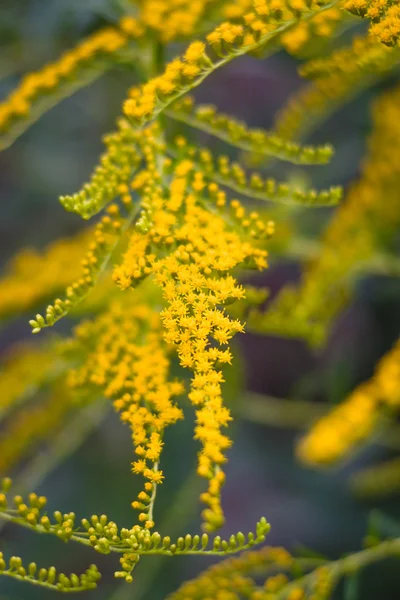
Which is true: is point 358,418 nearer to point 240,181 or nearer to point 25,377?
point 240,181

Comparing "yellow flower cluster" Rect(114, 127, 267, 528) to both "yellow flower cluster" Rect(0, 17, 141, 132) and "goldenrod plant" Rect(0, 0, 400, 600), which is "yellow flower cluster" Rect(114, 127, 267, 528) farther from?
"yellow flower cluster" Rect(0, 17, 141, 132)

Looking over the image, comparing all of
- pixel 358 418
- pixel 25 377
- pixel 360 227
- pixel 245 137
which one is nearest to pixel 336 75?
pixel 245 137

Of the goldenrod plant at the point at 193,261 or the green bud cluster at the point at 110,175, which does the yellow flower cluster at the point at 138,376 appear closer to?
the goldenrod plant at the point at 193,261

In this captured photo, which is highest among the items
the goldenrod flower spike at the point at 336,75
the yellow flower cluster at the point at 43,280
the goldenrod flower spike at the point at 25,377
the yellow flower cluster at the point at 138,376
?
the goldenrod flower spike at the point at 336,75

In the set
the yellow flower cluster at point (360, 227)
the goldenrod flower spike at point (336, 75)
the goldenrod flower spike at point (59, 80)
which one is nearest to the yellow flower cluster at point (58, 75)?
the goldenrod flower spike at point (59, 80)

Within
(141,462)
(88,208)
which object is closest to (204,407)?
(141,462)

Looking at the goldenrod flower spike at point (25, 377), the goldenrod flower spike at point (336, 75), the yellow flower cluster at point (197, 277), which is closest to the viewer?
the yellow flower cluster at point (197, 277)

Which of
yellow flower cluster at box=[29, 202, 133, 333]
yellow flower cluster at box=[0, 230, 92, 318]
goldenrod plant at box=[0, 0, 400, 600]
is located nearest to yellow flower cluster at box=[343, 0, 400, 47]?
goldenrod plant at box=[0, 0, 400, 600]

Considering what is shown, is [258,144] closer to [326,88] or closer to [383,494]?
[326,88]
